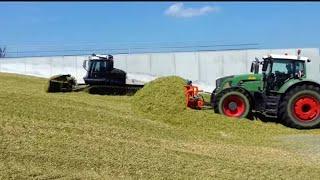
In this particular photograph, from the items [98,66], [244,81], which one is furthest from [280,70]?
[98,66]

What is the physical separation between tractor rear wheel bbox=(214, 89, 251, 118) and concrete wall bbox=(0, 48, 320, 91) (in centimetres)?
1510

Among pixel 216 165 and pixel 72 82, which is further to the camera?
pixel 72 82

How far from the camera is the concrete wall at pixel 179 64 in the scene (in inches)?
1420

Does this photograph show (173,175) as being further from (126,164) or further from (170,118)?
(170,118)

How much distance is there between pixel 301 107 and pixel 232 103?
2.25 m

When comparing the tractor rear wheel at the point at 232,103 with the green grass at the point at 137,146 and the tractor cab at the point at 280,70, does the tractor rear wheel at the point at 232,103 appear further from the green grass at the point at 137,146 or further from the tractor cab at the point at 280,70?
the green grass at the point at 137,146

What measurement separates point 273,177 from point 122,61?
30.4 meters

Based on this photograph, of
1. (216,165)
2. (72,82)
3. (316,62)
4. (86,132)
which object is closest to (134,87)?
(72,82)

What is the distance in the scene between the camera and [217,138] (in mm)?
14695

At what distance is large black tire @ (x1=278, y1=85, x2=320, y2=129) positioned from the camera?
1858cm

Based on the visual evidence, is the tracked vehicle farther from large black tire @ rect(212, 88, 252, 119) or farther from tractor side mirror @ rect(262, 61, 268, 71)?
tractor side mirror @ rect(262, 61, 268, 71)

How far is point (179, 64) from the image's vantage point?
126ft

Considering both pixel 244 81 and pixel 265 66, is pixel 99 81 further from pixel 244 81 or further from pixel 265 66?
pixel 265 66

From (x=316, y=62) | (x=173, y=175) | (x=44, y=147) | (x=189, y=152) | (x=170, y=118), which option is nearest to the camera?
(x=173, y=175)
